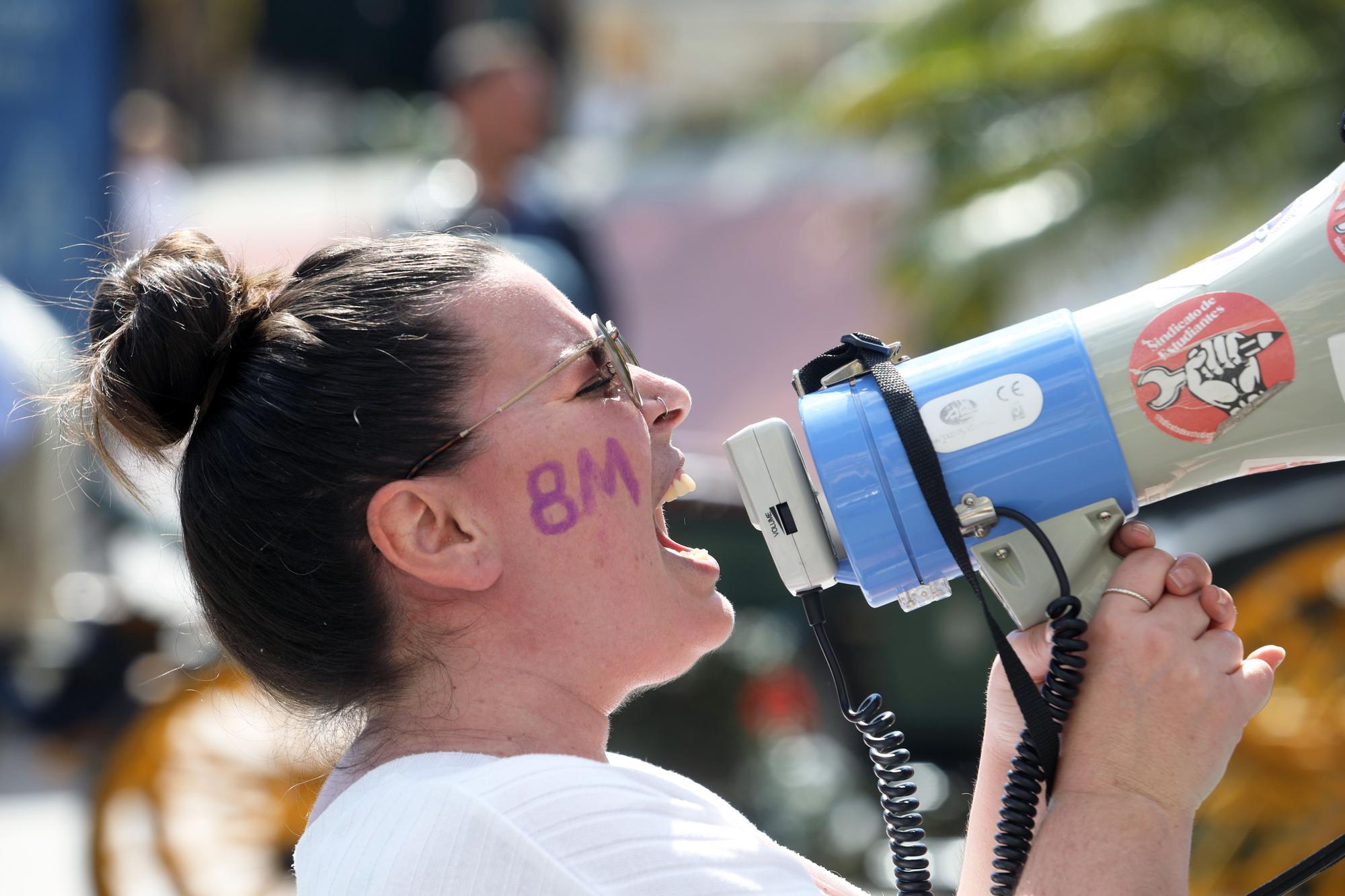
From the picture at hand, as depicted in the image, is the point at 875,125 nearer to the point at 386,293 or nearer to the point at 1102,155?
the point at 1102,155

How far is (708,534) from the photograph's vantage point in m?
4.13

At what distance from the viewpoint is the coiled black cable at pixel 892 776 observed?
174cm

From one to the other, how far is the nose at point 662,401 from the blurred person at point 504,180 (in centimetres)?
249

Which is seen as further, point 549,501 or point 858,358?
point 858,358

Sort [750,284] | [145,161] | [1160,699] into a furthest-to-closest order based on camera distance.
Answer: [750,284]
[145,161]
[1160,699]

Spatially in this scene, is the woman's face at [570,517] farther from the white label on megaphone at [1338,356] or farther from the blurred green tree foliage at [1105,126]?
the blurred green tree foliage at [1105,126]

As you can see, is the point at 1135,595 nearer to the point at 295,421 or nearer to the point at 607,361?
the point at 607,361

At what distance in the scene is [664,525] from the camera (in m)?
1.79

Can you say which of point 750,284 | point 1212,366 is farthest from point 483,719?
point 750,284

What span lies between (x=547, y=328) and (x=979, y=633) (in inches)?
107

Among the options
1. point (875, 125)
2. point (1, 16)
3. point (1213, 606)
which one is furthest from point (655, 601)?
point (875, 125)

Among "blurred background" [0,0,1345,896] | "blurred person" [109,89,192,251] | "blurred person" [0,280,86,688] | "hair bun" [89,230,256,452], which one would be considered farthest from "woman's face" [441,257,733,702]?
"blurred person" [109,89,192,251]

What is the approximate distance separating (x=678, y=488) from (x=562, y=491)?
228 mm

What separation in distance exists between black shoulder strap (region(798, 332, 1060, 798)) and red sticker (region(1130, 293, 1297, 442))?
247mm
